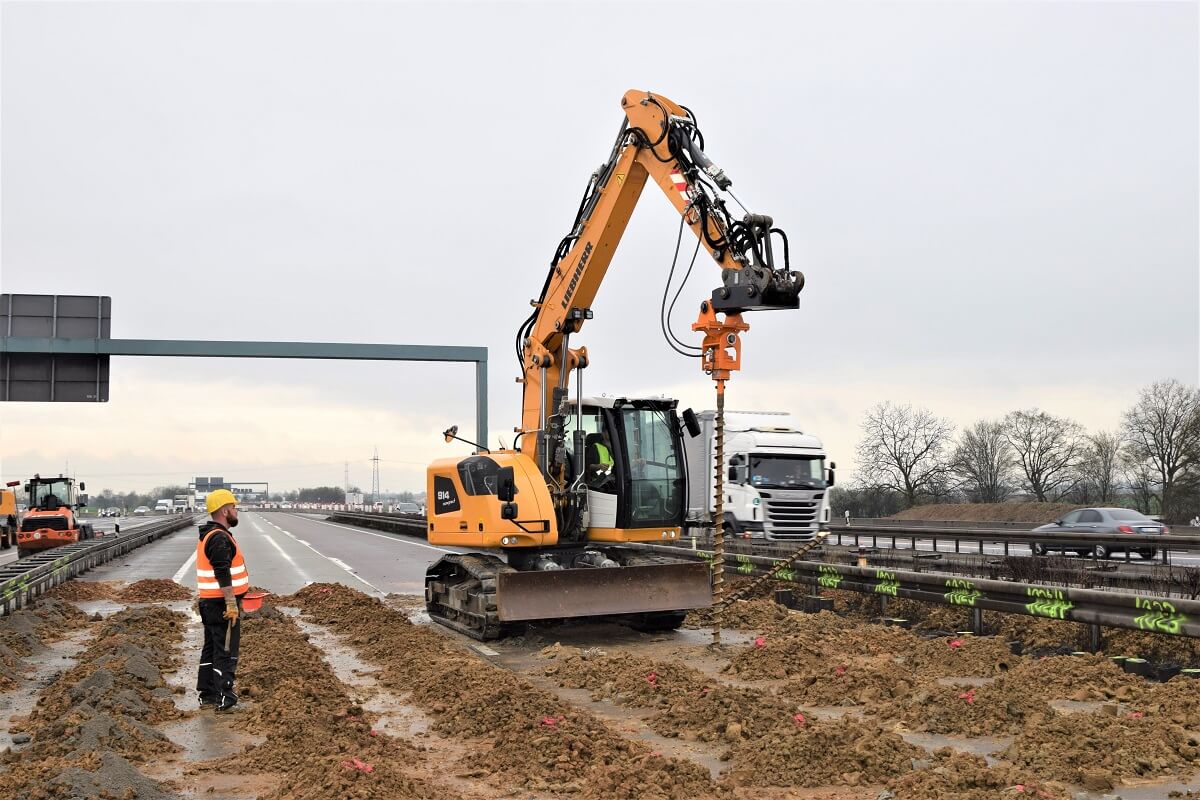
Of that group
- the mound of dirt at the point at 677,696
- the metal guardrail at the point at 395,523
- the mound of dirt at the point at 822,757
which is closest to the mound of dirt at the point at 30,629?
the mound of dirt at the point at 677,696

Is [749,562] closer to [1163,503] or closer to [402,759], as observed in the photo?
[402,759]

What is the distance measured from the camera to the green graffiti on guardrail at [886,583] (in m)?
13.3

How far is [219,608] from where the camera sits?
919 cm

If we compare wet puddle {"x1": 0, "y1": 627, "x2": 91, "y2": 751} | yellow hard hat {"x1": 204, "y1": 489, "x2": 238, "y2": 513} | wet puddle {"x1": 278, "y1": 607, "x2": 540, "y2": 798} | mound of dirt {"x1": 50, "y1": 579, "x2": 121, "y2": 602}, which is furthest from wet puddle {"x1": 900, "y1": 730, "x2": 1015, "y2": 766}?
mound of dirt {"x1": 50, "y1": 579, "x2": 121, "y2": 602}

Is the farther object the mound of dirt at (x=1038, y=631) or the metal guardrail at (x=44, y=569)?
the metal guardrail at (x=44, y=569)

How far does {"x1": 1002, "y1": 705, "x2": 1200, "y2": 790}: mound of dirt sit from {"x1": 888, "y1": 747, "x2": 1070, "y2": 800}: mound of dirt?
40cm

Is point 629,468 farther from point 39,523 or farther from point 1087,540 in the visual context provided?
point 39,523

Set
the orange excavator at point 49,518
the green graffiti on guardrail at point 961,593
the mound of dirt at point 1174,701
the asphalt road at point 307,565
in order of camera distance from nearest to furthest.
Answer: the mound of dirt at point 1174,701 < the green graffiti on guardrail at point 961,593 < the asphalt road at point 307,565 < the orange excavator at point 49,518

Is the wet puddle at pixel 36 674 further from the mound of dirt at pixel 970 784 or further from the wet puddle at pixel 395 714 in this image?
the mound of dirt at pixel 970 784

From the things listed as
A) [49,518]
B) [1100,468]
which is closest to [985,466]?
[1100,468]

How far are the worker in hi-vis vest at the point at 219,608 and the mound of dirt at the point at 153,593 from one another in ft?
32.9

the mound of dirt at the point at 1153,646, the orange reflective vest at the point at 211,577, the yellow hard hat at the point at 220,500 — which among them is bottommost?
the mound of dirt at the point at 1153,646

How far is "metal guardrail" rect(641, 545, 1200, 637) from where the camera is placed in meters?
9.35

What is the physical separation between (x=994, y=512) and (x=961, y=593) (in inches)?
2133
